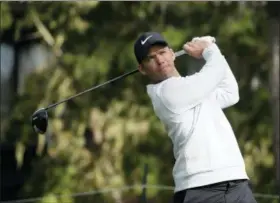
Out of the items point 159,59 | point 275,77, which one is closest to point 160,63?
point 159,59

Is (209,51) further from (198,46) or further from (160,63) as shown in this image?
(160,63)

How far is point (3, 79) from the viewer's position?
10.8 m

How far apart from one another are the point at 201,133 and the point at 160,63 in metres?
0.37

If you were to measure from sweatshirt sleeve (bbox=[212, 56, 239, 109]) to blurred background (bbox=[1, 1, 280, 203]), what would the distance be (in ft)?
15.8

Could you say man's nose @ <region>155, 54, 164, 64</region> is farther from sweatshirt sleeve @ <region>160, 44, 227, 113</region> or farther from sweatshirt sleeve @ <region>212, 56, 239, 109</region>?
sweatshirt sleeve @ <region>212, 56, 239, 109</region>

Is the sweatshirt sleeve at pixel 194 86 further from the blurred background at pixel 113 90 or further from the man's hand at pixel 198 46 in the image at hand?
the blurred background at pixel 113 90

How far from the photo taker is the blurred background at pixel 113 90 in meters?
8.90

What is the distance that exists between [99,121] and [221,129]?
5658mm

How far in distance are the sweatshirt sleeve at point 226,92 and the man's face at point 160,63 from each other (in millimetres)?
214

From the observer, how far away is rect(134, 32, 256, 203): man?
3.46m

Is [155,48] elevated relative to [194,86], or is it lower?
elevated

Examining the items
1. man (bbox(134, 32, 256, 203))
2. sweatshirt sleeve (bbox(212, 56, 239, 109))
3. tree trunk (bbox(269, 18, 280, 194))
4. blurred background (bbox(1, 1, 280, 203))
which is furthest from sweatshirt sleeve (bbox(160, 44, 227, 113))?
blurred background (bbox(1, 1, 280, 203))

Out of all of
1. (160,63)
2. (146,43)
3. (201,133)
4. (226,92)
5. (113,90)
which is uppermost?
(113,90)

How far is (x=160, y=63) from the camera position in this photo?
3.64 m
